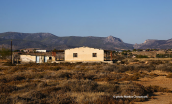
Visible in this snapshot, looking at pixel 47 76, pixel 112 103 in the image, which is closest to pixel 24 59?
pixel 47 76

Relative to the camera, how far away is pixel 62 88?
421 inches

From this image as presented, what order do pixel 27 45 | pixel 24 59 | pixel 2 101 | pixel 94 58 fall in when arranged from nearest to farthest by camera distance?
pixel 2 101 < pixel 94 58 < pixel 24 59 < pixel 27 45

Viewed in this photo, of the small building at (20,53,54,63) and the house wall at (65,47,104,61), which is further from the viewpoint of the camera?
the small building at (20,53,54,63)

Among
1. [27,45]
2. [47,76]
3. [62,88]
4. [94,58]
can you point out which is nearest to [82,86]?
[62,88]

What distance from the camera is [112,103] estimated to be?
7.94 meters

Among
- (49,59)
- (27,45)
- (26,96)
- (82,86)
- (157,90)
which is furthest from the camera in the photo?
(27,45)

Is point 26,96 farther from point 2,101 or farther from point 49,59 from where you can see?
point 49,59

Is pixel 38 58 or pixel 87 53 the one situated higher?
pixel 87 53

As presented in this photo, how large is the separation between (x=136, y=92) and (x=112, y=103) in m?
2.49

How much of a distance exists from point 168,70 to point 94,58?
15.4m

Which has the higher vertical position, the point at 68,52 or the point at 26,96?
the point at 68,52

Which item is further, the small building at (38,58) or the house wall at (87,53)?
the small building at (38,58)

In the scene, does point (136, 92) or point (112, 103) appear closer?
point (112, 103)

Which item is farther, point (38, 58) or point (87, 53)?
point (38, 58)
